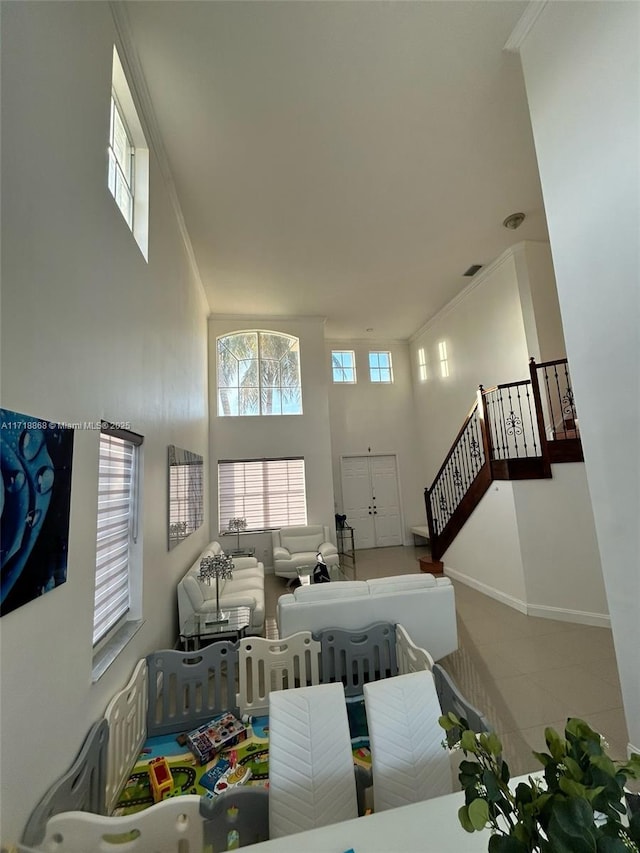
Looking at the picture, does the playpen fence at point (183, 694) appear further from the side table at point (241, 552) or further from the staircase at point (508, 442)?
the side table at point (241, 552)

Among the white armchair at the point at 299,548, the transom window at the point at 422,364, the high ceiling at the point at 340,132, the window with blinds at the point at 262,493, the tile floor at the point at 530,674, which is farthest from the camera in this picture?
the transom window at the point at 422,364

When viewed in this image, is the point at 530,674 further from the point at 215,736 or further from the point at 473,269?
the point at 473,269

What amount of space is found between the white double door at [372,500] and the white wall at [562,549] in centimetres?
401

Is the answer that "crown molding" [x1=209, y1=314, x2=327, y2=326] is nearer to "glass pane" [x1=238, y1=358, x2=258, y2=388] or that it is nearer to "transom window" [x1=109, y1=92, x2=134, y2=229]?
"glass pane" [x1=238, y1=358, x2=258, y2=388]

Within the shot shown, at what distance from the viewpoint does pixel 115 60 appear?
2.51 meters

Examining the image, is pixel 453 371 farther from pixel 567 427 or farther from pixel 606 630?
pixel 606 630

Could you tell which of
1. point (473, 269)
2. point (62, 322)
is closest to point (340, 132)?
point (62, 322)

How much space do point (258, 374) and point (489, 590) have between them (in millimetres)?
5308

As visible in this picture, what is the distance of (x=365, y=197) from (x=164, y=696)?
5113mm

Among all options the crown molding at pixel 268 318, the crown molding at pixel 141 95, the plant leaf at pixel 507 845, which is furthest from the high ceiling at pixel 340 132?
the plant leaf at pixel 507 845

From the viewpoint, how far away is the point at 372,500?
8172 millimetres

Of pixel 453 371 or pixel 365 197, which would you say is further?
pixel 453 371

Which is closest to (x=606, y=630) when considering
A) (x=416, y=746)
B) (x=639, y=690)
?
(x=639, y=690)

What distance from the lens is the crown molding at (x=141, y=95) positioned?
2416 millimetres
